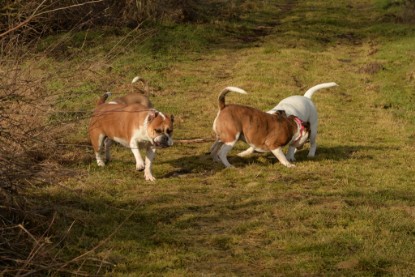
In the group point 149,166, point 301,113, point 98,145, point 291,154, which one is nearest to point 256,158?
point 291,154

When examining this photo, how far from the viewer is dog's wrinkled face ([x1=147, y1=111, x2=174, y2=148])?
1055cm

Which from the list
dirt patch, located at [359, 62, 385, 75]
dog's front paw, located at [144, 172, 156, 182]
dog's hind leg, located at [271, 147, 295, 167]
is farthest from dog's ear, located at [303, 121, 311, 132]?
dirt patch, located at [359, 62, 385, 75]

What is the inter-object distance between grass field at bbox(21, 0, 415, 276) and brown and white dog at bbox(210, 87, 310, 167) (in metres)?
0.32

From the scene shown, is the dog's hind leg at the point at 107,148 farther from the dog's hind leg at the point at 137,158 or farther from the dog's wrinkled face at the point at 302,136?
the dog's wrinkled face at the point at 302,136

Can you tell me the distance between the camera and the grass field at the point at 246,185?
7.31 meters

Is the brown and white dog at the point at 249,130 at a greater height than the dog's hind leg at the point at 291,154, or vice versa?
the brown and white dog at the point at 249,130

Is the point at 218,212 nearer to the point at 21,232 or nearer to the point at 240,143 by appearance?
the point at 21,232

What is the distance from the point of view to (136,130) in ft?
35.3

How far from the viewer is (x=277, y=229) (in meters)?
8.27

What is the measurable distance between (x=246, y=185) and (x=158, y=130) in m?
1.56

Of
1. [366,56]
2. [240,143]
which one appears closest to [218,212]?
[240,143]

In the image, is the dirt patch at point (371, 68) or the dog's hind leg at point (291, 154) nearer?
the dog's hind leg at point (291, 154)

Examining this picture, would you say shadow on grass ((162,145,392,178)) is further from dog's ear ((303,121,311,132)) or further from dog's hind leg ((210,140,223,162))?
dog's ear ((303,121,311,132))

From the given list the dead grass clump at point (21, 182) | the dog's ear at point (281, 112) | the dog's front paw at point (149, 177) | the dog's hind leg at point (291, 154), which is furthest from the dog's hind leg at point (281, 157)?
the dead grass clump at point (21, 182)
